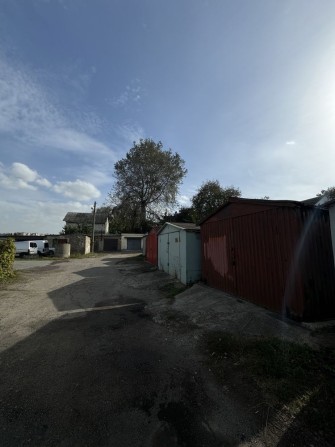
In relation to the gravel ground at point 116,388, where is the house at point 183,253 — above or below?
above

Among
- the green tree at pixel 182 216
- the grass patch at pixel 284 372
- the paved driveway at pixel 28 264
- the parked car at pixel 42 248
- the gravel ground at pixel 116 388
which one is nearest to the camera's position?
the gravel ground at pixel 116 388

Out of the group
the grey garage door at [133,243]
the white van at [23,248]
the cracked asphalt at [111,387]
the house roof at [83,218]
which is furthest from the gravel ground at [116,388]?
the house roof at [83,218]

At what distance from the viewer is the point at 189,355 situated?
5.08 meters

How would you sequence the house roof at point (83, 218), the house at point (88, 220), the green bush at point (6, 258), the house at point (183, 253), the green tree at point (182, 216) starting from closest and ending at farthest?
1. the house at point (183, 253)
2. the green bush at point (6, 258)
3. the green tree at point (182, 216)
4. the house at point (88, 220)
5. the house roof at point (83, 218)

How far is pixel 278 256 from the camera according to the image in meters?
6.73

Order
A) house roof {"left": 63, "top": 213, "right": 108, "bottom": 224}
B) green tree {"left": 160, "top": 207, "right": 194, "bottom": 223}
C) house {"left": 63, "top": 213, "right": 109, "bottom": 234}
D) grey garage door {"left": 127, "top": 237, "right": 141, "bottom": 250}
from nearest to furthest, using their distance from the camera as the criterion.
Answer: green tree {"left": 160, "top": 207, "right": 194, "bottom": 223}, grey garage door {"left": 127, "top": 237, "right": 141, "bottom": 250}, house {"left": 63, "top": 213, "right": 109, "bottom": 234}, house roof {"left": 63, "top": 213, "right": 108, "bottom": 224}

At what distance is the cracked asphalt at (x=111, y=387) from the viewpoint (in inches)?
119

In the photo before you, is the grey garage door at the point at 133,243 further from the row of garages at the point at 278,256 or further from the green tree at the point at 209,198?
the row of garages at the point at 278,256

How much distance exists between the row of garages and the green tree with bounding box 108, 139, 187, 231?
35.5m

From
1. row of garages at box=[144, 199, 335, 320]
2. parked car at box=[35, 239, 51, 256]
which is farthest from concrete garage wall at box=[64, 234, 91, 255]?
row of garages at box=[144, 199, 335, 320]

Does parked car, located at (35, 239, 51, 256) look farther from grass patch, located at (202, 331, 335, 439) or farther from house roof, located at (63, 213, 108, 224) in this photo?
grass patch, located at (202, 331, 335, 439)

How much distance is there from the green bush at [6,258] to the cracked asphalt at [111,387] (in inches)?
250

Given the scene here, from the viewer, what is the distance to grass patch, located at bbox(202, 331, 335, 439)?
3.40m

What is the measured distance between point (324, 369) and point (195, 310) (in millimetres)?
4133
